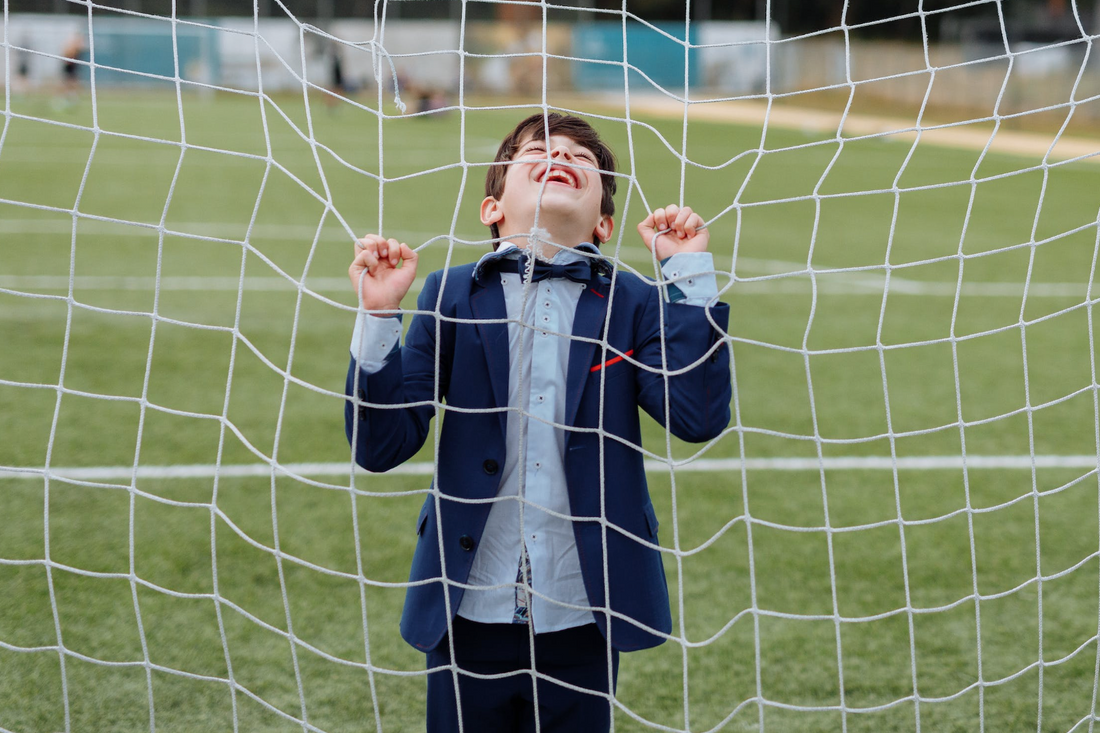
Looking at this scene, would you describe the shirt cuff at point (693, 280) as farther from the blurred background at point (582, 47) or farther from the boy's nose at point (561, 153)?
the blurred background at point (582, 47)

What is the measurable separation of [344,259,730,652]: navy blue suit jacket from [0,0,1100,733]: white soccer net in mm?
90

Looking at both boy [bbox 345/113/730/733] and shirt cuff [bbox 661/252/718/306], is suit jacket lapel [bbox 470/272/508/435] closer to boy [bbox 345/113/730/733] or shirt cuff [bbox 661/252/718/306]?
boy [bbox 345/113/730/733]

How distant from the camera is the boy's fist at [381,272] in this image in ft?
5.69

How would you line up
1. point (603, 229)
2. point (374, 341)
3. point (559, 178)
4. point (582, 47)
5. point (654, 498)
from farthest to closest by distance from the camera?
point (582, 47)
point (654, 498)
point (603, 229)
point (559, 178)
point (374, 341)

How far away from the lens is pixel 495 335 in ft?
5.96

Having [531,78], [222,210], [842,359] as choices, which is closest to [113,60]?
[531,78]

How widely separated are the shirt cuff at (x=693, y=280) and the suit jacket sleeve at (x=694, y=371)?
0.01 metres

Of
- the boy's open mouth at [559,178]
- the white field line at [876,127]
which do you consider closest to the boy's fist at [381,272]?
the boy's open mouth at [559,178]

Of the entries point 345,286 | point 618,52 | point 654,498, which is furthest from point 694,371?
point 618,52

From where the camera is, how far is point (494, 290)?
6.06 feet

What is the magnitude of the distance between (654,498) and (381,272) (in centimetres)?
220

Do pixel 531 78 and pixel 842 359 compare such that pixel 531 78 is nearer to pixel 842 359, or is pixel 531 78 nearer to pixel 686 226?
pixel 842 359

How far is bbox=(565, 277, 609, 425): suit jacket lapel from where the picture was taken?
1.79 meters

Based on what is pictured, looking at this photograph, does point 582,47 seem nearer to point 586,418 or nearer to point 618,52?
point 618,52
